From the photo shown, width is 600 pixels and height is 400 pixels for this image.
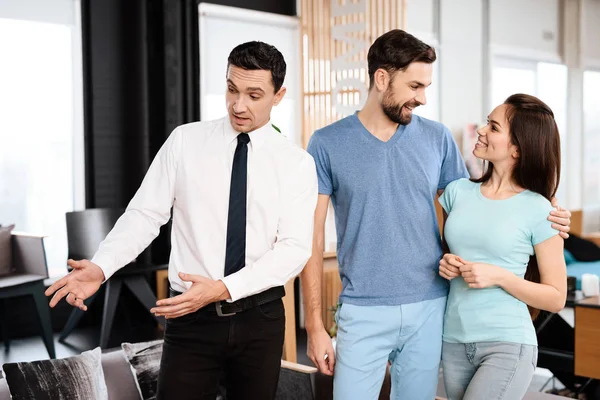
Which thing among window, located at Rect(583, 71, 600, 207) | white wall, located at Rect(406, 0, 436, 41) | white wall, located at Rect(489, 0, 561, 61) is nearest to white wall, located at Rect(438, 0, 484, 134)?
white wall, located at Rect(406, 0, 436, 41)

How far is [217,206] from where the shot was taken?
86.7 inches

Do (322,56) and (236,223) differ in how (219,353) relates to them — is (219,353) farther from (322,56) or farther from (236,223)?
(322,56)

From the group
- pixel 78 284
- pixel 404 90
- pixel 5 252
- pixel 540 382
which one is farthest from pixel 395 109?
pixel 5 252

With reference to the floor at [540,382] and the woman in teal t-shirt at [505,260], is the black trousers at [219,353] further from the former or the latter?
the floor at [540,382]

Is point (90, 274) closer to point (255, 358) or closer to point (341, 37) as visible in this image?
point (255, 358)

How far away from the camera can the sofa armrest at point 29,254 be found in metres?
5.57

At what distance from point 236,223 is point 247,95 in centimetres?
36

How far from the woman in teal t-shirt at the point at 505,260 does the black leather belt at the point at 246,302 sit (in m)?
0.49

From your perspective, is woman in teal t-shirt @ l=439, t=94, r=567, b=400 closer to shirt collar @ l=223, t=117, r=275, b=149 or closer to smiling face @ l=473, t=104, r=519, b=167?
smiling face @ l=473, t=104, r=519, b=167

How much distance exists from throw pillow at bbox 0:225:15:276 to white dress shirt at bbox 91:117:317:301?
12.4 ft

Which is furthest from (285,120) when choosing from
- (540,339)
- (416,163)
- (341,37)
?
(416,163)

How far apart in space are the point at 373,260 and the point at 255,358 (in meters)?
0.45

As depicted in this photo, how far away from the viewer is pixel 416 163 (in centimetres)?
231

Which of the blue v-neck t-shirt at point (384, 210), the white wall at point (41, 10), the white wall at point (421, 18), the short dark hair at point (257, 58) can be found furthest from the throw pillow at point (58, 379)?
the white wall at point (421, 18)
